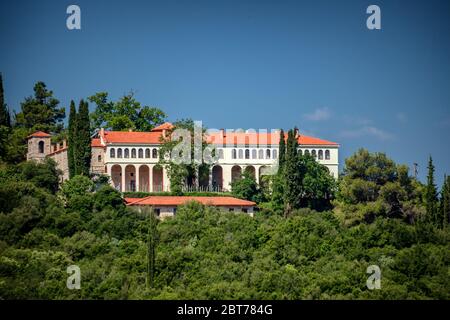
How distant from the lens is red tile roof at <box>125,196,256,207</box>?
5678 cm

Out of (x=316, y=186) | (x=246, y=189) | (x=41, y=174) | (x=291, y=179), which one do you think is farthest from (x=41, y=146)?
(x=316, y=186)

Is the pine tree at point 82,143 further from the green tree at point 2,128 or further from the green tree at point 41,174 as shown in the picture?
the green tree at point 2,128

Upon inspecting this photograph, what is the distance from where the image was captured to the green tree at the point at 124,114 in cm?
7388

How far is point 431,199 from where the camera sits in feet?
179

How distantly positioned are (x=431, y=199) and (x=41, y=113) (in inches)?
1273

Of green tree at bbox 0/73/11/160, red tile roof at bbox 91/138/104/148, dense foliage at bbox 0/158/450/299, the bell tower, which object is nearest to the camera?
dense foliage at bbox 0/158/450/299

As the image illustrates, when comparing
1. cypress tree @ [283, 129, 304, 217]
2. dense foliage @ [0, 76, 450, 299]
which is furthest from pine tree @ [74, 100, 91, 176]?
cypress tree @ [283, 129, 304, 217]

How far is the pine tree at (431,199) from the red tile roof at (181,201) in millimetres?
10356

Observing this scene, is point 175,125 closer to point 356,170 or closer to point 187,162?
point 187,162

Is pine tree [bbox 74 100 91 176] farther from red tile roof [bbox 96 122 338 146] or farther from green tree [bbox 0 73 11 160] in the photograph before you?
red tile roof [bbox 96 122 338 146]

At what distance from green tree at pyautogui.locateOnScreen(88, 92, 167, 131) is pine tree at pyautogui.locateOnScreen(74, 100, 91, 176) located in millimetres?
14563

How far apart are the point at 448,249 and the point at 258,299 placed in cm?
1307

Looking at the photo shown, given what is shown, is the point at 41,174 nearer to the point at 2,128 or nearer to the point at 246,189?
the point at 2,128
